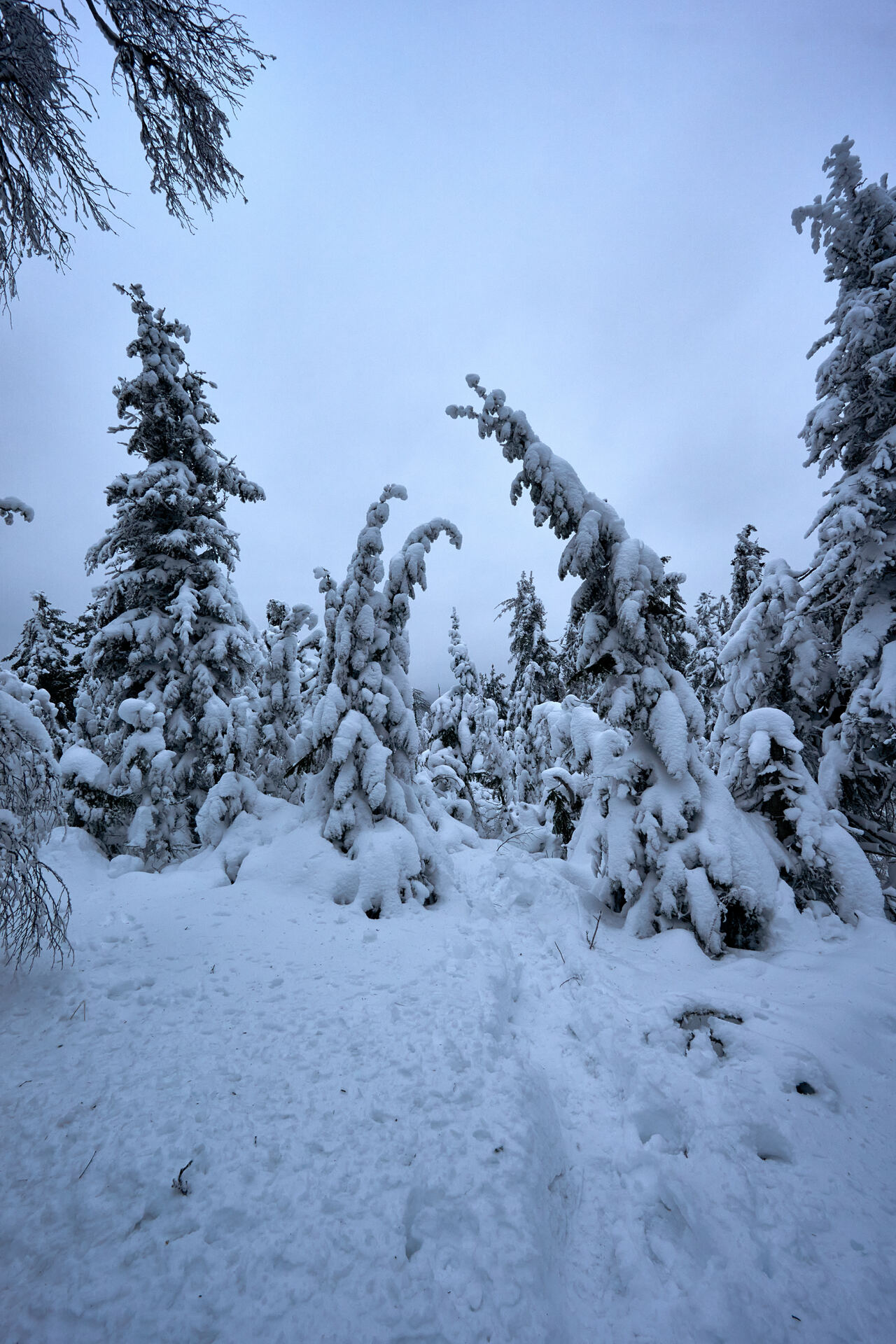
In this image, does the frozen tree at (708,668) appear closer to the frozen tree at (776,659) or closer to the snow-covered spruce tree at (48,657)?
the frozen tree at (776,659)

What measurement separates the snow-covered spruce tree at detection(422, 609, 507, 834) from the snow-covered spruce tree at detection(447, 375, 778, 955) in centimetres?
792

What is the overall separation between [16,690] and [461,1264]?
225 inches

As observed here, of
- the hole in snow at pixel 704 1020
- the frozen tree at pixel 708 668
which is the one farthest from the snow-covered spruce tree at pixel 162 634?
the frozen tree at pixel 708 668

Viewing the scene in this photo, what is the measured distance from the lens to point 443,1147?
10.6ft

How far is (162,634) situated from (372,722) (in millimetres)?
5743

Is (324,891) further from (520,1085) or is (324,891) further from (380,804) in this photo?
(520,1085)

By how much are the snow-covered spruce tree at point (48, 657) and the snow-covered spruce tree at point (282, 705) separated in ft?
43.5

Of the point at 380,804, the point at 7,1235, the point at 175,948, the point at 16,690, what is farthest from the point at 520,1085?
the point at 16,690

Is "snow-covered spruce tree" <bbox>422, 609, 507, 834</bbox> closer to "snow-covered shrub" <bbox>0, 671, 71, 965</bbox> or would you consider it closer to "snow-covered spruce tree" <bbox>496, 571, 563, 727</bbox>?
"snow-covered spruce tree" <bbox>496, 571, 563, 727</bbox>

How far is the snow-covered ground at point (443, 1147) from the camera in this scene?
235cm

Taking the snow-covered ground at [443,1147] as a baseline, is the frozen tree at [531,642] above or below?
above

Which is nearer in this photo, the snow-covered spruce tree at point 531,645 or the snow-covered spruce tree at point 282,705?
the snow-covered spruce tree at point 282,705

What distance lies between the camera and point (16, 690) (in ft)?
16.3

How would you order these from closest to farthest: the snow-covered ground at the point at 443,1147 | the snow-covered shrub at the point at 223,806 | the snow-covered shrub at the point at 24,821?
the snow-covered ground at the point at 443,1147
the snow-covered shrub at the point at 24,821
the snow-covered shrub at the point at 223,806
